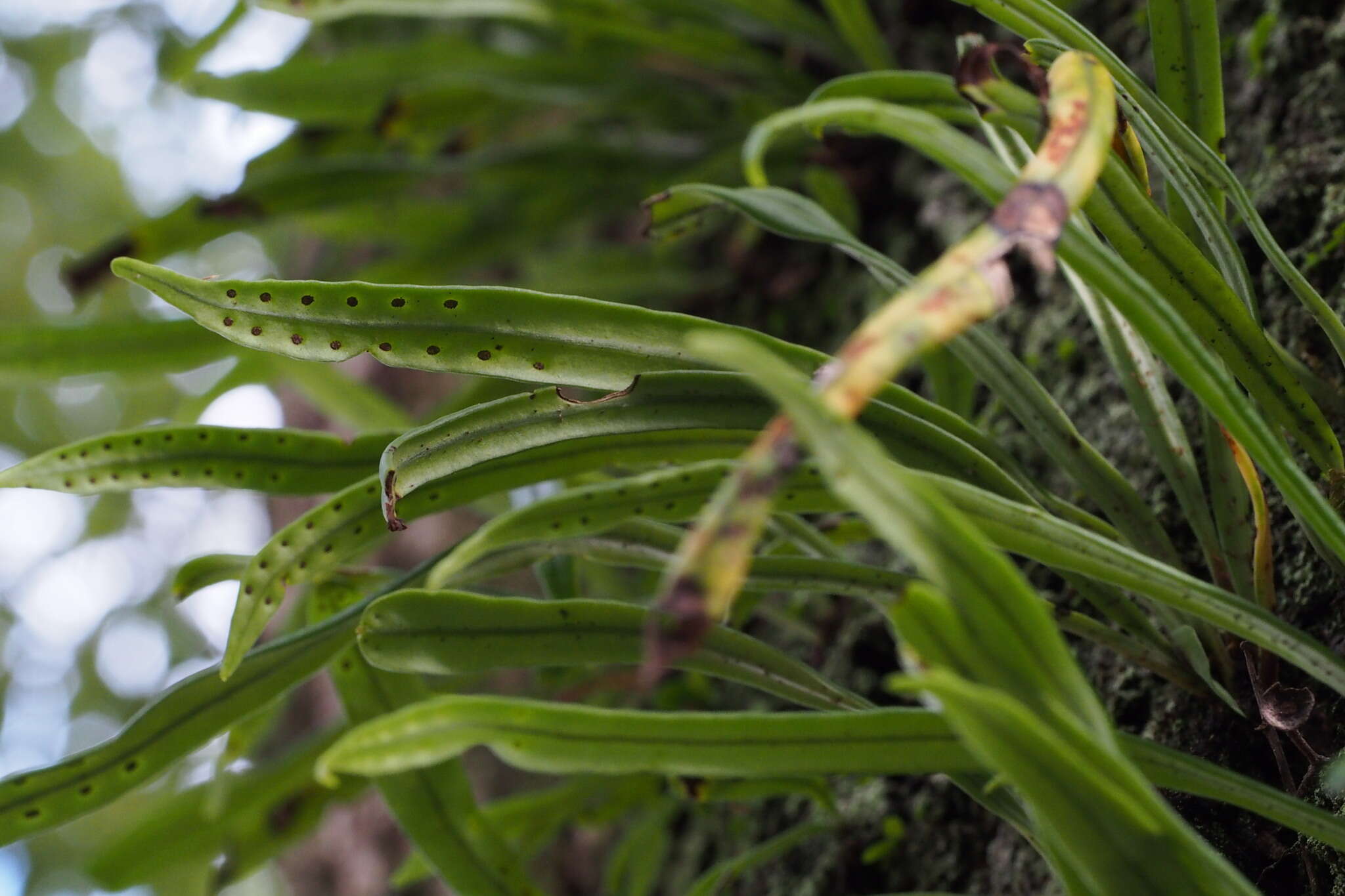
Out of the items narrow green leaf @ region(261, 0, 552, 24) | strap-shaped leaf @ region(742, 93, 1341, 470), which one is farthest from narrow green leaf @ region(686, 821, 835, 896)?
narrow green leaf @ region(261, 0, 552, 24)

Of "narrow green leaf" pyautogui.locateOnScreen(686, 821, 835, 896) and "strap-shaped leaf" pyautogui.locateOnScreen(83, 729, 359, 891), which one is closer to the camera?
"narrow green leaf" pyautogui.locateOnScreen(686, 821, 835, 896)

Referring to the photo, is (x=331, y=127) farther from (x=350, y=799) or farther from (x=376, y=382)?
(x=350, y=799)

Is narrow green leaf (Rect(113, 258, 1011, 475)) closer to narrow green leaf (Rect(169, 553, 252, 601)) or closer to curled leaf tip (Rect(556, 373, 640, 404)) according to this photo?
curled leaf tip (Rect(556, 373, 640, 404))

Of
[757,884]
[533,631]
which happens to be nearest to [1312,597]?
[533,631]

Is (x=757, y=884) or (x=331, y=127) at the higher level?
(x=331, y=127)

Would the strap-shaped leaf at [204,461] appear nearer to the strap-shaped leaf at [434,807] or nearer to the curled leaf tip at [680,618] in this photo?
the strap-shaped leaf at [434,807]

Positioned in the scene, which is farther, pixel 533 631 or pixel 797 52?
pixel 797 52

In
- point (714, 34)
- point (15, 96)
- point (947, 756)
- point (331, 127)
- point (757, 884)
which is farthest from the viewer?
point (15, 96)

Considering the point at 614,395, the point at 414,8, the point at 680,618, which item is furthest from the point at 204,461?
the point at 414,8
